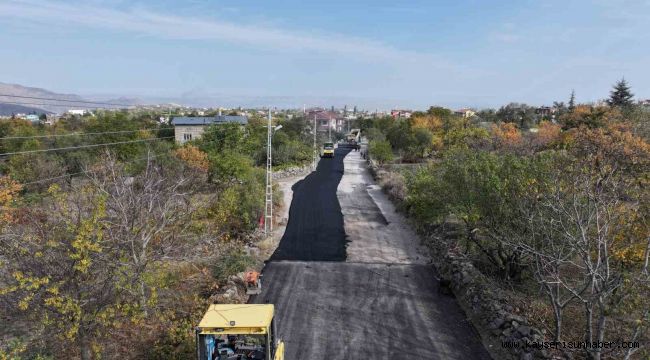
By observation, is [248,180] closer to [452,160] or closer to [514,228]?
[452,160]

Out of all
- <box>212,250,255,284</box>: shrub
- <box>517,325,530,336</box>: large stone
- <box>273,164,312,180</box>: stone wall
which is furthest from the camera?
<box>273,164,312,180</box>: stone wall

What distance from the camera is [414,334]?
12914 millimetres

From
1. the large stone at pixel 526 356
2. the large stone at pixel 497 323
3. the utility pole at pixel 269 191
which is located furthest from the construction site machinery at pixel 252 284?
the large stone at pixel 526 356

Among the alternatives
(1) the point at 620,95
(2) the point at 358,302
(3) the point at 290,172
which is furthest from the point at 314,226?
(1) the point at 620,95

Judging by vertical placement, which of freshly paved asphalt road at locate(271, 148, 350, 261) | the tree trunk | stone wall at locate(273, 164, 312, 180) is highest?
the tree trunk

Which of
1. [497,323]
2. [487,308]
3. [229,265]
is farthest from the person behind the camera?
[229,265]

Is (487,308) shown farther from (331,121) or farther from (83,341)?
(331,121)

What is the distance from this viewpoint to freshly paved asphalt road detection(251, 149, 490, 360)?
1222 cm

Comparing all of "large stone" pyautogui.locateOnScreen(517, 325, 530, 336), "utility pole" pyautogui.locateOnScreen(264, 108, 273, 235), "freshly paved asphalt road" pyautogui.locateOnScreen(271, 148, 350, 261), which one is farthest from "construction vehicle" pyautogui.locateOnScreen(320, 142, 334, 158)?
"large stone" pyautogui.locateOnScreen(517, 325, 530, 336)

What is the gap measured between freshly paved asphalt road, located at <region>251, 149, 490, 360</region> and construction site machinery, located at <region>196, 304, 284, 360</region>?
265 cm

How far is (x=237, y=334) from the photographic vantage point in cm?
A: 891

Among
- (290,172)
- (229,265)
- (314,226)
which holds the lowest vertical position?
(314,226)

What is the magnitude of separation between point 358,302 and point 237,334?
702 centimetres

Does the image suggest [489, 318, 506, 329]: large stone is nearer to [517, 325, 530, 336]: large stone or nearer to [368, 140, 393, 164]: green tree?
[517, 325, 530, 336]: large stone
